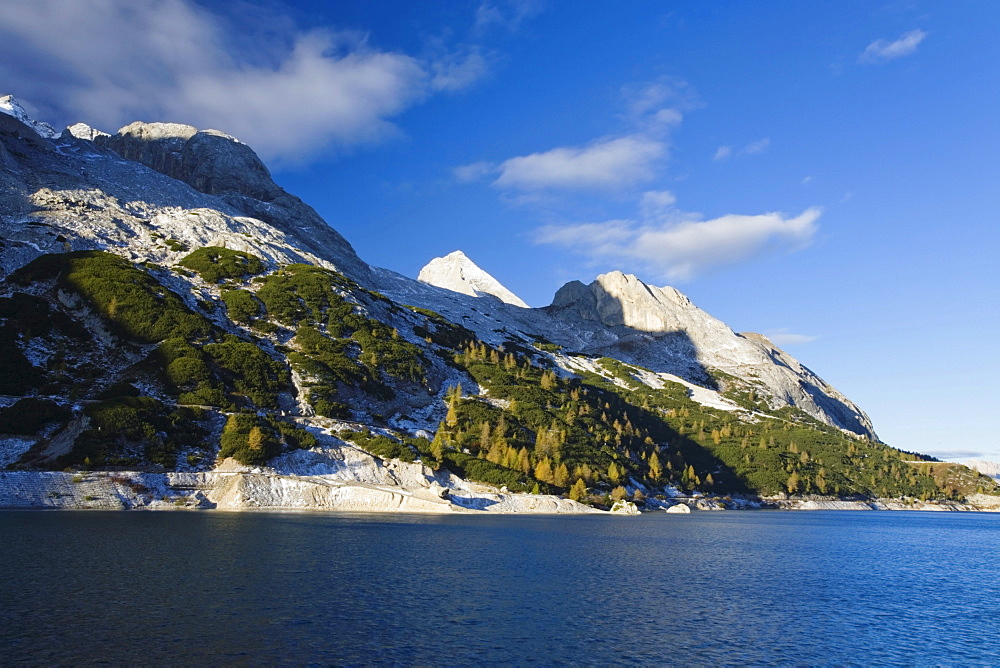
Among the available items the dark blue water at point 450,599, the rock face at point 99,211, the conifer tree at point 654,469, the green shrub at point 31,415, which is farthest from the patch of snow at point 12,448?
the conifer tree at point 654,469

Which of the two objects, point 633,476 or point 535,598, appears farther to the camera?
point 633,476

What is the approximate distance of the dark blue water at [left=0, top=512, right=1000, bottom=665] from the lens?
24047mm

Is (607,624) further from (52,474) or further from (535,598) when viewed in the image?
(52,474)

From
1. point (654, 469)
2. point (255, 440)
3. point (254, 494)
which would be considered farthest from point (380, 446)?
point (654, 469)

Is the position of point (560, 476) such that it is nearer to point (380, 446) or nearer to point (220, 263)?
point (380, 446)

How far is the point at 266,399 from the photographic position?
98.5m

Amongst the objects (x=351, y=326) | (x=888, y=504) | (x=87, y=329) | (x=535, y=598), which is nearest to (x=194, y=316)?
(x=87, y=329)

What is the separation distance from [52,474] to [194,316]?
155 feet

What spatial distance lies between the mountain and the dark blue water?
17765 millimetres

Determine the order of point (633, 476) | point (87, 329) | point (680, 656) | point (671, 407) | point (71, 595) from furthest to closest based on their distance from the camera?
point (671, 407), point (633, 476), point (87, 329), point (71, 595), point (680, 656)

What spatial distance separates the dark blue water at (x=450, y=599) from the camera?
2405cm

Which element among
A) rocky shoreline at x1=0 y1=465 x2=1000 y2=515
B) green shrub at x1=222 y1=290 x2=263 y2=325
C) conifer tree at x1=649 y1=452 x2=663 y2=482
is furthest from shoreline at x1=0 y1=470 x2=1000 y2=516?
green shrub at x1=222 y1=290 x2=263 y2=325

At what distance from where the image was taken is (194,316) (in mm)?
111000

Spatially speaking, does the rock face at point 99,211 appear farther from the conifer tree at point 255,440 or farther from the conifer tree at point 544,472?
the conifer tree at point 544,472
